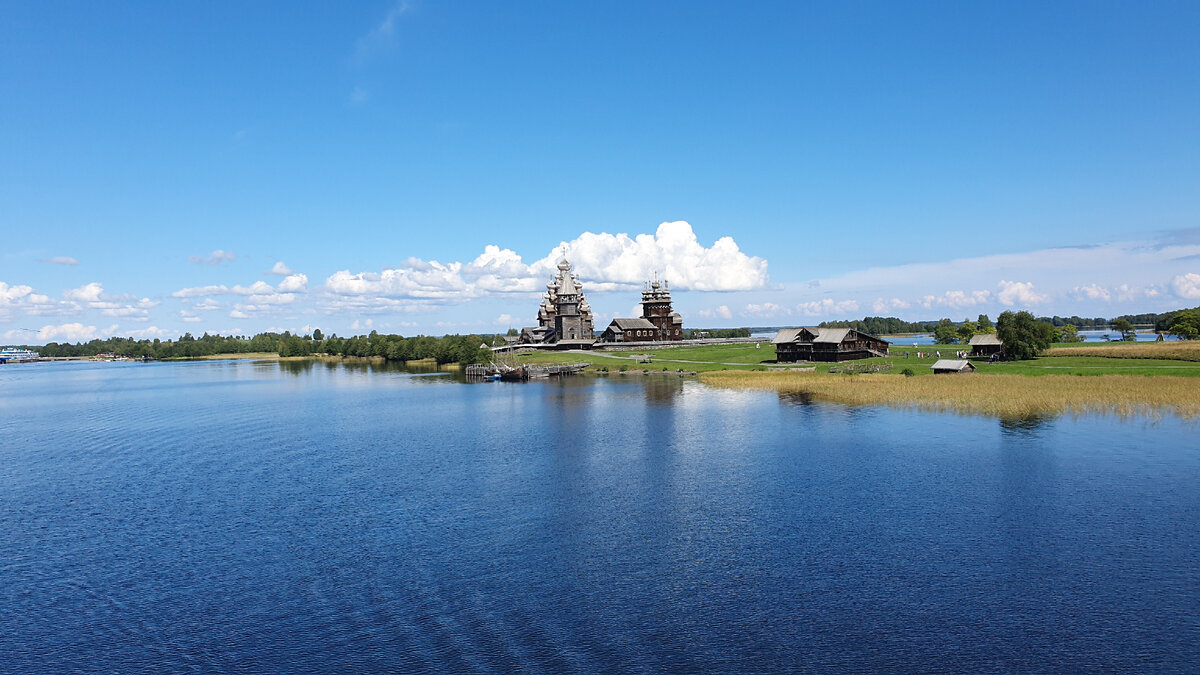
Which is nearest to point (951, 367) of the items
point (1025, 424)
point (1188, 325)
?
point (1025, 424)

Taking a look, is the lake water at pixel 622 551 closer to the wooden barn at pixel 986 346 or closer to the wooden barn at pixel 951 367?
the wooden barn at pixel 951 367

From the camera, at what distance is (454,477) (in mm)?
44219

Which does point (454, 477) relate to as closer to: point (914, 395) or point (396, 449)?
point (396, 449)

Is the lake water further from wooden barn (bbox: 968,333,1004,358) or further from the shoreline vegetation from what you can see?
wooden barn (bbox: 968,333,1004,358)

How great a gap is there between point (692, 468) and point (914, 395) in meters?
35.1

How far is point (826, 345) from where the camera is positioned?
332ft

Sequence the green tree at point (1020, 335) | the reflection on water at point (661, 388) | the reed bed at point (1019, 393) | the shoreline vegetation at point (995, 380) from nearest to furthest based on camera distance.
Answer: the reed bed at point (1019, 393) < the shoreline vegetation at point (995, 380) < the reflection on water at point (661, 388) < the green tree at point (1020, 335)

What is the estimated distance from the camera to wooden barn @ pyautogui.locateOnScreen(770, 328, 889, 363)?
327 ft

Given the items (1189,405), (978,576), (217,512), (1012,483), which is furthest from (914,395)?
(217,512)

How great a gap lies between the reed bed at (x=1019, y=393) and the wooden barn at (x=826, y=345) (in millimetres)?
15901

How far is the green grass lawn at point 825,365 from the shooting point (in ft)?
251

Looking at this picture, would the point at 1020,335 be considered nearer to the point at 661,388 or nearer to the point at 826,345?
the point at 826,345

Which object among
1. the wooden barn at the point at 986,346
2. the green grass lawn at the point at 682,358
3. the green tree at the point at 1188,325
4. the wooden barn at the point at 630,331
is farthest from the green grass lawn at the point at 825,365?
the green tree at the point at 1188,325

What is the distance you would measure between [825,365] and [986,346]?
65.7ft
